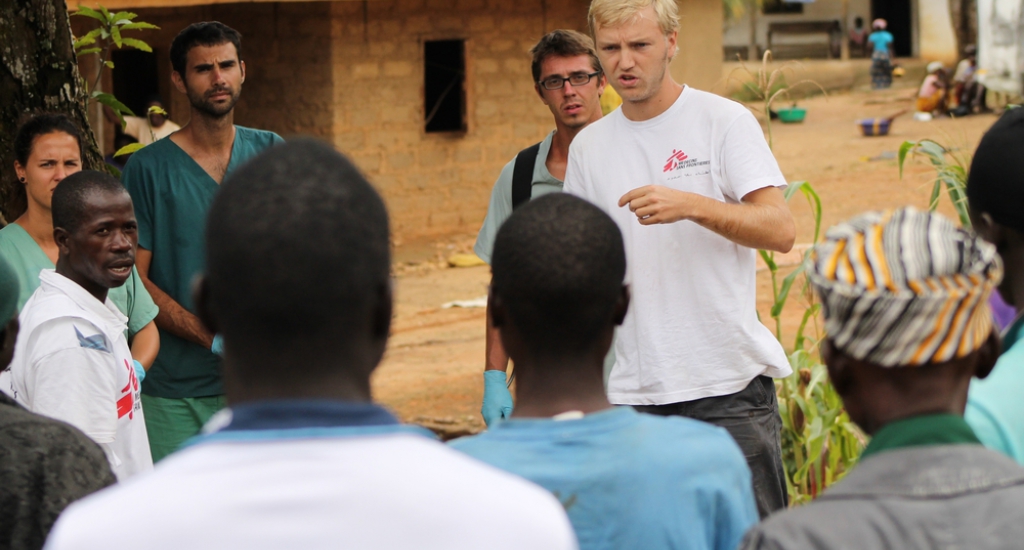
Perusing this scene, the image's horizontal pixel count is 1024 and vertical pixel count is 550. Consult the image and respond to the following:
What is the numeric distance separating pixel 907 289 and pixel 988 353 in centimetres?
22

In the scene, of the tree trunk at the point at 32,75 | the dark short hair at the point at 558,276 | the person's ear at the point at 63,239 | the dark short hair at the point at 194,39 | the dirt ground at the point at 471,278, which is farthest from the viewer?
the dirt ground at the point at 471,278

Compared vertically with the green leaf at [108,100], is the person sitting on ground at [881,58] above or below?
above

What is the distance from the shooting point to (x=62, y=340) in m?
2.45

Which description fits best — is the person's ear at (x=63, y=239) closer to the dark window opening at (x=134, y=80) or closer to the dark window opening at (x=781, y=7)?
the dark window opening at (x=134, y=80)

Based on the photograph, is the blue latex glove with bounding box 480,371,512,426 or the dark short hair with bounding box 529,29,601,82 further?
the dark short hair with bounding box 529,29,601,82

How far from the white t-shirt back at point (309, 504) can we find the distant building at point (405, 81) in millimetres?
9053

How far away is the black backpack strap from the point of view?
11.2 feet

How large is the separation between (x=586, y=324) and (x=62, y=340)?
1.35 m

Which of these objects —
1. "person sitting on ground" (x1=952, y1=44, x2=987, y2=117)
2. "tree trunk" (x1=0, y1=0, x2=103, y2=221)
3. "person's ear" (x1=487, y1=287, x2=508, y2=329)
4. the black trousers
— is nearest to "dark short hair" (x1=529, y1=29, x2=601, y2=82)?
the black trousers

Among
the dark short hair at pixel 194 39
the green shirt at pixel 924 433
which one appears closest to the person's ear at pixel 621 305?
the green shirt at pixel 924 433

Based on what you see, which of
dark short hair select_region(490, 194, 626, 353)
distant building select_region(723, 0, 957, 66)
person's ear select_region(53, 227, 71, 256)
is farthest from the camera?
distant building select_region(723, 0, 957, 66)

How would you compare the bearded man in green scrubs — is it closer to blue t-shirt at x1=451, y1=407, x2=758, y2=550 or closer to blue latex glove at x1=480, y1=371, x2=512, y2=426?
blue latex glove at x1=480, y1=371, x2=512, y2=426

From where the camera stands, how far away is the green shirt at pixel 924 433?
1.33 meters

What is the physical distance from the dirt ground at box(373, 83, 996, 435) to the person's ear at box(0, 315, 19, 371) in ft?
2.14
